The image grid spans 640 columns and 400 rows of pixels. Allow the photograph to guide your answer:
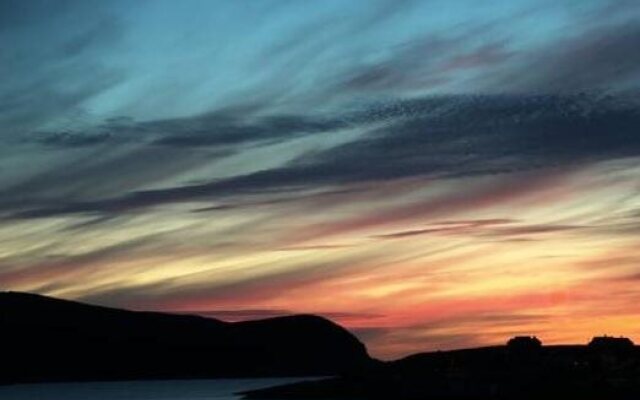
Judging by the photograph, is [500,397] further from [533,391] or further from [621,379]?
[621,379]

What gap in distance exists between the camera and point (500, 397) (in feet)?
655

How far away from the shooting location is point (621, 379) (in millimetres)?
199500

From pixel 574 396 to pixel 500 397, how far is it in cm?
1415

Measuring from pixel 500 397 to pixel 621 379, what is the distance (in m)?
22.9

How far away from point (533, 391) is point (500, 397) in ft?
20.5

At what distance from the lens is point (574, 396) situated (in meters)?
193

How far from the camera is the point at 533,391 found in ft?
650

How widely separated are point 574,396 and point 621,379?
12.6 m

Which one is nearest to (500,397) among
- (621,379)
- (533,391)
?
(533,391)
